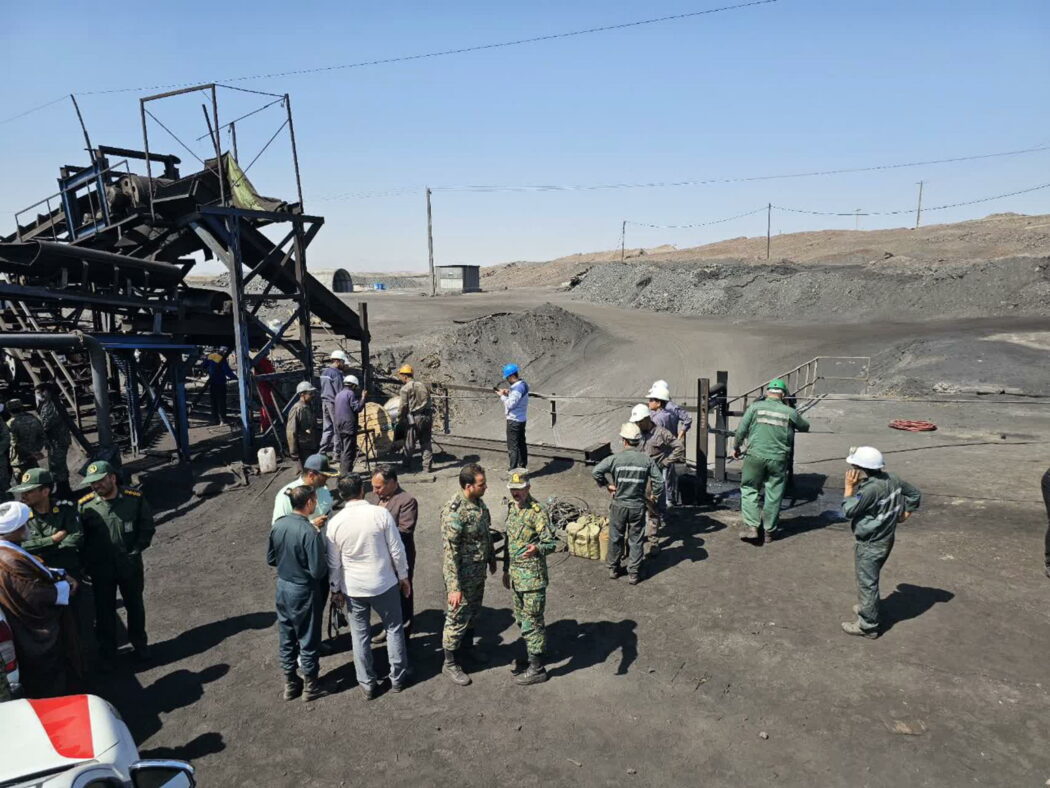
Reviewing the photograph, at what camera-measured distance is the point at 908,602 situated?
6621 millimetres

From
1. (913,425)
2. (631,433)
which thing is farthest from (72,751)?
(913,425)

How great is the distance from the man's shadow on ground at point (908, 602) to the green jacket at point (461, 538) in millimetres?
3823

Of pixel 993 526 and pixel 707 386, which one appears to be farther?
pixel 707 386

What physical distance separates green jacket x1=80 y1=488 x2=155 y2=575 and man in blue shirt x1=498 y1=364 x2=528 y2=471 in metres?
5.52

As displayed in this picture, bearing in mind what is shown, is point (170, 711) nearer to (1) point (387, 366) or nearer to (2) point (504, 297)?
(1) point (387, 366)

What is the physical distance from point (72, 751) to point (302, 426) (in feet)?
24.5

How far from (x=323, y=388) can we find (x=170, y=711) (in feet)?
20.0

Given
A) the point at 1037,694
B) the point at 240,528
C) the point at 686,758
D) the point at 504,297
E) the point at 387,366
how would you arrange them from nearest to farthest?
the point at 686,758, the point at 1037,694, the point at 240,528, the point at 387,366, the point at 504,297

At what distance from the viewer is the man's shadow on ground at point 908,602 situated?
6340 mm

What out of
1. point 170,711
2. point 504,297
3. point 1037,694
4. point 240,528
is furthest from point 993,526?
point 504,297

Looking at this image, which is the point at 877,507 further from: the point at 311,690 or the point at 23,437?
the point at 23,437

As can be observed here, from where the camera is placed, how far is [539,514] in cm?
566

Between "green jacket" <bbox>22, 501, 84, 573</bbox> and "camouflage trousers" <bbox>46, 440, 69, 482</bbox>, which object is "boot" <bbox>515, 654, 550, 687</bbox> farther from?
"camouflage trousers" <bbox>46, 440, 69, 482</bbox>

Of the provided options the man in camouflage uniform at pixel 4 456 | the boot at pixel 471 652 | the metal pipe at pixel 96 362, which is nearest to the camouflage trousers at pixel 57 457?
the man in camouflage uniform at pixel 4 456
